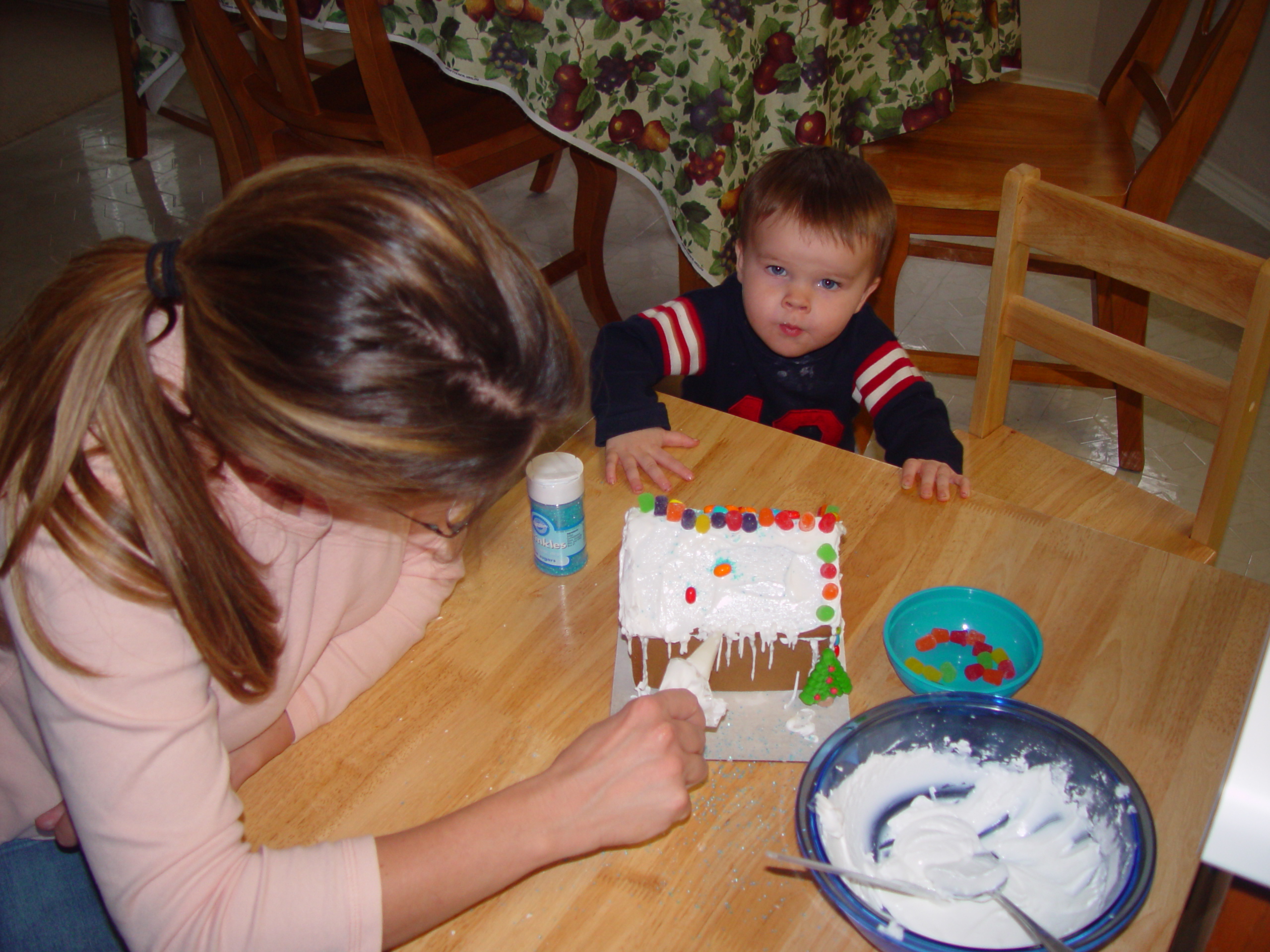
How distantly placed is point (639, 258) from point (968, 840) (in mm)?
2505

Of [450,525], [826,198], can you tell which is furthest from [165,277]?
[826,198]

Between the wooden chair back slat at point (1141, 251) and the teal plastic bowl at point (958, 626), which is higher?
the wooden chair back slat at point (1141, 251)

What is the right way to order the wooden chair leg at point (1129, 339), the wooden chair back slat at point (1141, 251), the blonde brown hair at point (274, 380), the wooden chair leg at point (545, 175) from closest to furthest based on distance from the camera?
the blonde brown hair at point (274, 380)
the wooden chair back slat at point (1141, 251)
the wooden chair leg at point (1129, 339)
the wooden chair leg at point (545, 175)

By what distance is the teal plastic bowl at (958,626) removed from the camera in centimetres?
90

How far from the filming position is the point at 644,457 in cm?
111

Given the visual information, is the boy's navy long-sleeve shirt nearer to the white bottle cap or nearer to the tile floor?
the white bottle cap

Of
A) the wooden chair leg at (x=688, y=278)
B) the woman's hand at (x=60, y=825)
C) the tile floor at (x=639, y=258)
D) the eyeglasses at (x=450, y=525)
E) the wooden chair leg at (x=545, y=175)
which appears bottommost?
the tile floor at (x=639, y=258)

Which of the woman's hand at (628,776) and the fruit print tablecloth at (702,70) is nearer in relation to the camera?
the woman's hand at (628,776)

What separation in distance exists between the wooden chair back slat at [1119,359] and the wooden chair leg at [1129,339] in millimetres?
566

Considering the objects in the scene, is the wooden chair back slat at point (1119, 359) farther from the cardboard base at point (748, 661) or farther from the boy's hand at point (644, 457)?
the cardboard base at point (748, 661)

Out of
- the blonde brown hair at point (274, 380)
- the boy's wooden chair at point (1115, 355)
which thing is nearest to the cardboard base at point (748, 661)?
the blonde brown hair at point (274, 380)

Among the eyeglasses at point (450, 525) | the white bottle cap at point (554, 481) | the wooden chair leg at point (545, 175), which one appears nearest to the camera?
the eyeglasses at point (450, 525)

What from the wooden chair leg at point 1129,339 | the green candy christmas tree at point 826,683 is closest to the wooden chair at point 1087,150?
the wooden chair leg at point 1129,339

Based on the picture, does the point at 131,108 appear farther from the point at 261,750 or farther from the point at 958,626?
the point at 958,626
